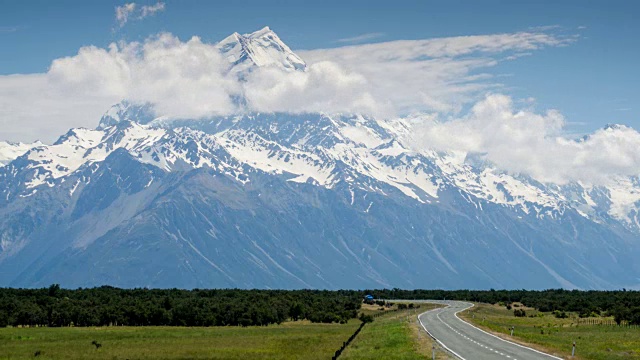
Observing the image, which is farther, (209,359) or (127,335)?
(127,335)

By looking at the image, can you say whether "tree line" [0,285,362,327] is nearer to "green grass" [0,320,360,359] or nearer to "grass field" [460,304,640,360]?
"green grass" [0,320,360,359]

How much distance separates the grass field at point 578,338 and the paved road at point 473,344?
6.89 feet

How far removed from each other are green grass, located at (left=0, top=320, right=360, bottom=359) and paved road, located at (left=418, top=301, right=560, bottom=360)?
36.1ft

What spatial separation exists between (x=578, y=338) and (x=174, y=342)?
41699 mm

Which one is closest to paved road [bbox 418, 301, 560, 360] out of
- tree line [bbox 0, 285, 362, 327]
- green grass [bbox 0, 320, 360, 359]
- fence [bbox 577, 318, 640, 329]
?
green grass [bbox 0, 320, 360, 359]

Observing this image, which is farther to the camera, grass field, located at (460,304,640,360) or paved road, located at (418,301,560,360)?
grass field, located at (460,304,640,360)

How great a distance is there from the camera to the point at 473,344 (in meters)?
88.8

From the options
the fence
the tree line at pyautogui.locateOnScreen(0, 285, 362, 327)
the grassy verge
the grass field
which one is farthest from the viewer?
the tree line at pyautogui.locateOnScreen(0, 285, 362, 327)

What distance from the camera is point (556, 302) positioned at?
182 metres

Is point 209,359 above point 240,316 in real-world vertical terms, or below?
below

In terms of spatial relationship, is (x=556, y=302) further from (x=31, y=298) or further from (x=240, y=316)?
(x=31, y=298)

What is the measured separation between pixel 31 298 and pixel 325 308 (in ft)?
161

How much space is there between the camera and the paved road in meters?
75.8

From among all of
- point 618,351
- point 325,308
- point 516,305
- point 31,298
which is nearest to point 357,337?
point 618,351
